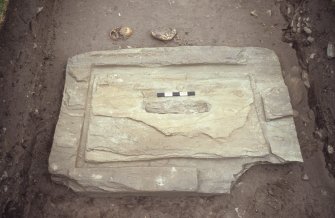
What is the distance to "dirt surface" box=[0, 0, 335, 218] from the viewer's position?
275cm

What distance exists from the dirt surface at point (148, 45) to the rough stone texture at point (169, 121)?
0.91ft

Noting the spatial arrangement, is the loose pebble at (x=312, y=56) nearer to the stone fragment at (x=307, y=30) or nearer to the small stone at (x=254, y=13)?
the stone fragment at (x=307, y=30)

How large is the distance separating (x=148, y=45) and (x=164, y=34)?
0.73ft

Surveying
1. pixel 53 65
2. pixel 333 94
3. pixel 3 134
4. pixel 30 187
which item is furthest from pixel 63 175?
pixel 333 94

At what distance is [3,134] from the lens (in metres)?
2.68

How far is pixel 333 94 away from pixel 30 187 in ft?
9.47

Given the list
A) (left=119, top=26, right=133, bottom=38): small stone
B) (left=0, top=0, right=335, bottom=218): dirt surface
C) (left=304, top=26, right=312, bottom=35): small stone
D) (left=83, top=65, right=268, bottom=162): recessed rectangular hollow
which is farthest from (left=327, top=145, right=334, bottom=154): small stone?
(left=119, top=26, right=133, bottom=38): small stone

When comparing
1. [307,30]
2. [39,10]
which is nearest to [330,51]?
[307,30]

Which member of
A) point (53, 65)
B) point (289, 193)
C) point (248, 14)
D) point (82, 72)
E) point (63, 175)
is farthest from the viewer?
Answer: point (248, 14)

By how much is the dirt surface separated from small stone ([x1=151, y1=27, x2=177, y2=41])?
65mm

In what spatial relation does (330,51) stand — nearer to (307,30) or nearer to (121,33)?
(307,30)

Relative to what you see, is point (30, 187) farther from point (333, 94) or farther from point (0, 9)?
point (333, 94)

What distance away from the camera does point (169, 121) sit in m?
2.76

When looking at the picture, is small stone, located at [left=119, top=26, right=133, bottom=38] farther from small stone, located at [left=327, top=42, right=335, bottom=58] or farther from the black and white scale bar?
small stone, located at [left=327, top=42, right=335, bottom=58]
